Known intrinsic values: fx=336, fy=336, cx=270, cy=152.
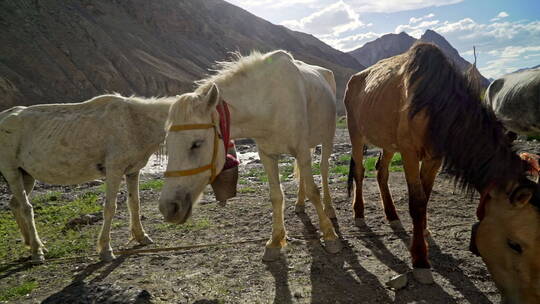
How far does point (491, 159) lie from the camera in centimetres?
227

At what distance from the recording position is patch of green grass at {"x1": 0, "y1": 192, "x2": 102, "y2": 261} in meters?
4.70

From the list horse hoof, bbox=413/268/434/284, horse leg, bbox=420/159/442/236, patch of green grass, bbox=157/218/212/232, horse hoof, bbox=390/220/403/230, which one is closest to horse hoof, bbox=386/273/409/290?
horse hoof, bbox=413/268/434/284

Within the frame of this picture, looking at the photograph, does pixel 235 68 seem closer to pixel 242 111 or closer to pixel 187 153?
pixel 242 111

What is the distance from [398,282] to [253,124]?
2.06 meters

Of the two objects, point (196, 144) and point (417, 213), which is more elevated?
point (196, 144)

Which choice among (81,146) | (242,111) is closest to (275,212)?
(242,111)

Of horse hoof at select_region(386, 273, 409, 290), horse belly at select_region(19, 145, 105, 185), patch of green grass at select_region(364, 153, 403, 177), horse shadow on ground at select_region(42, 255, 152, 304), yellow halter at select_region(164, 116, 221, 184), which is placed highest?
yellow halter at select_region(164, 116, 221, 184)

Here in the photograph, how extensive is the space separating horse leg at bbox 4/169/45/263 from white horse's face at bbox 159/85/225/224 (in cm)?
278

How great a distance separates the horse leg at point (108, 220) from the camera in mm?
4246

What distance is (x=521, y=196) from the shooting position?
2043 mm

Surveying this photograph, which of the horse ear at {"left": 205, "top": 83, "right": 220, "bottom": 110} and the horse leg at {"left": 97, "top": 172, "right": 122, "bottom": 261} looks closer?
the horse ear at {"left": 205, "top": 83, "right": 220, "bottom": 110}

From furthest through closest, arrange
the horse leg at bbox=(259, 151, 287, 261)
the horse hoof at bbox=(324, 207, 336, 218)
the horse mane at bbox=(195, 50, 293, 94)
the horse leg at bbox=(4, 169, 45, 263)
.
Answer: the horse hoof at bbox=(324, 207, 336, 218) → the horse leg at bbox=(4, 169, 45, 263) → the horse leg at bbox=(259, 151, 287, 261) → the horse mane at bbox=(195, 50, 293, 94)

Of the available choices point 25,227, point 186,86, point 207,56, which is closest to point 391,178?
point 25,227

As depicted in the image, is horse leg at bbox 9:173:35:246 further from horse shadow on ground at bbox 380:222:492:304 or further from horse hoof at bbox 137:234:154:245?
horse shadow on ground at bbox 380:222:492:304
